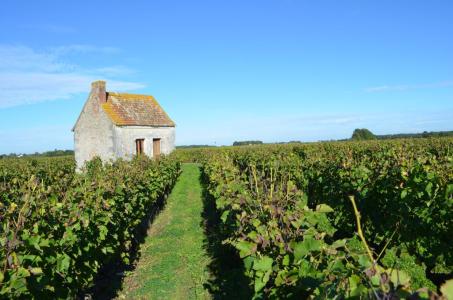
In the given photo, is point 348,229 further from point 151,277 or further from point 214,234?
point 151,277

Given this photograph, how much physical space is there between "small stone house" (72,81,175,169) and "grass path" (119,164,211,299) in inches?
404

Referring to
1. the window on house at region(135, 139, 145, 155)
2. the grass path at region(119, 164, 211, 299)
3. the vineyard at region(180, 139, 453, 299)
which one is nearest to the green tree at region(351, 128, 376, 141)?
the window on house at region(135, 139, 145, 155)

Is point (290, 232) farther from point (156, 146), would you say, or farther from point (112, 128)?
point (156, 146)

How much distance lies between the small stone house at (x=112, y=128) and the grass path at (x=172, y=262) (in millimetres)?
10266

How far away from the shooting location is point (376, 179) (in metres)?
8.13

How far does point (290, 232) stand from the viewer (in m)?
3.82

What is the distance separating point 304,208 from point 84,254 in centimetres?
342

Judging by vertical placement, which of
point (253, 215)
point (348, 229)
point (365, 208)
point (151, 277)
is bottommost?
point (151, 277)

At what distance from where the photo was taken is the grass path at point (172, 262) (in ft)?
24.3

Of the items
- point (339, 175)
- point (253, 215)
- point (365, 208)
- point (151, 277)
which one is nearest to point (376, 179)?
point (365, 208)

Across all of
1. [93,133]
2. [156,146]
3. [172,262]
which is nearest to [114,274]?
[172,262]

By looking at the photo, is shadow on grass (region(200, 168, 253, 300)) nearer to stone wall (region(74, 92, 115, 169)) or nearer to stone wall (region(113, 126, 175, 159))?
stone wall (region(113, 126, 175, 159))

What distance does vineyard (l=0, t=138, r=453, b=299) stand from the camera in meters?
2.69

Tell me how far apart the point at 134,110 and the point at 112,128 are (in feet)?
11.2
